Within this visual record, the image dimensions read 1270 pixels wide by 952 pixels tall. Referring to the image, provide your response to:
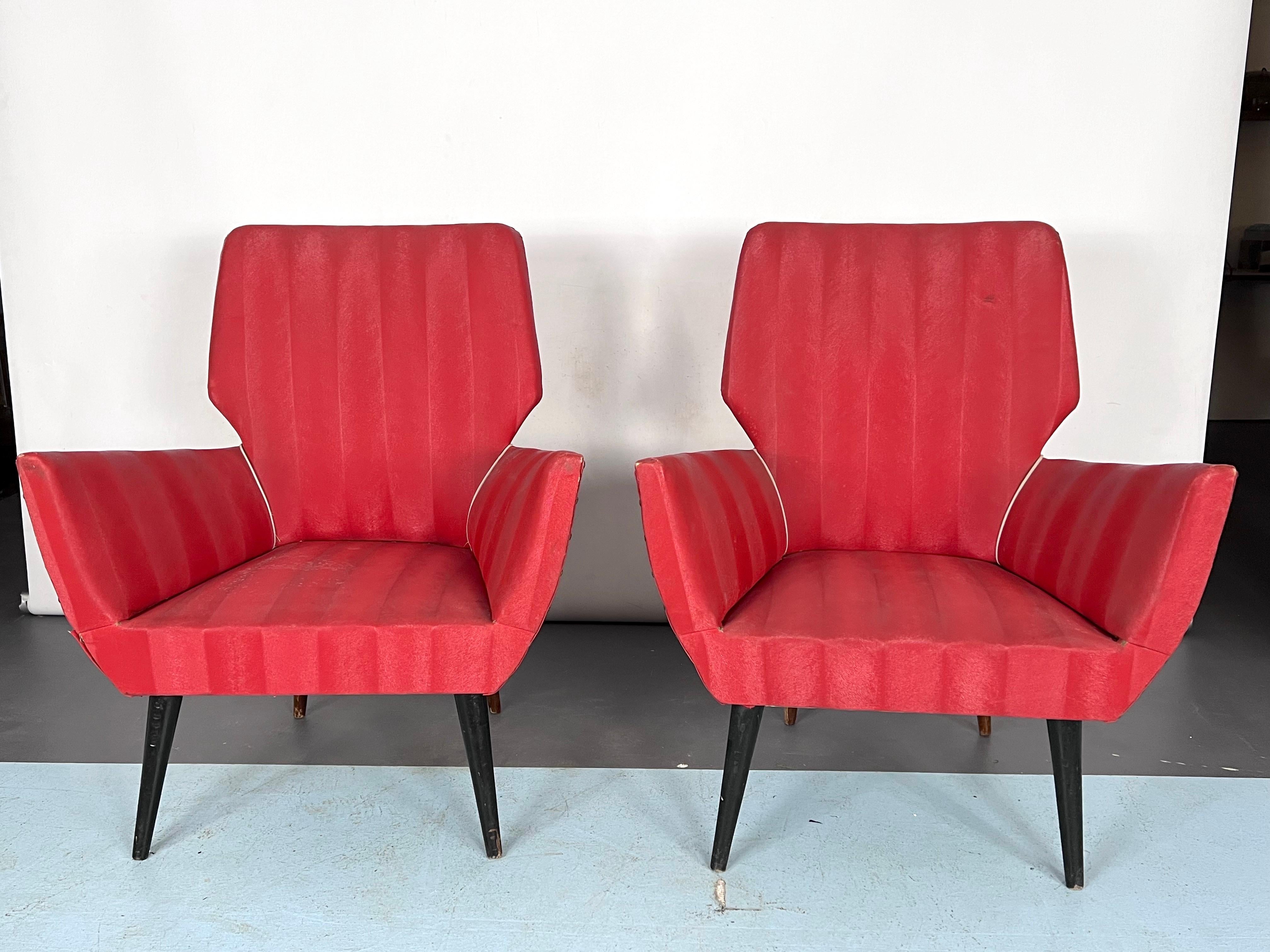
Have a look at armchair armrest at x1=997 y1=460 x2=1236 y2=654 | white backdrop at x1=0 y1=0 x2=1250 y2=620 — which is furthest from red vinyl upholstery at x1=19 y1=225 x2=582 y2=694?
→ armchair armrest at x1=997 y1=460 x2=1236 y2=654

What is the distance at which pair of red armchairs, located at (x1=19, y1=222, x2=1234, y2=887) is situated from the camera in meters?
1.24

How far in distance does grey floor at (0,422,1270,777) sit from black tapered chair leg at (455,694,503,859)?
11.5 inches

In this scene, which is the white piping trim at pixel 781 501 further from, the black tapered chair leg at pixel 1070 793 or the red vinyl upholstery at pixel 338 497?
the black tapered chair leg at pixel 1070 793

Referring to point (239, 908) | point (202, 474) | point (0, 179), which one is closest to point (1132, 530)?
point (239, 908)

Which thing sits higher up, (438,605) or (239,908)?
(438,605)

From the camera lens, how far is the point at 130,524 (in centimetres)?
133

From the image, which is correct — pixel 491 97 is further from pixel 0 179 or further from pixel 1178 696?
pixel 1178 696

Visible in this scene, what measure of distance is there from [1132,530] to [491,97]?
1644 millimetres

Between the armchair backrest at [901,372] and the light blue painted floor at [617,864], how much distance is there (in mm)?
458

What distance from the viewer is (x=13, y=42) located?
2184 mm

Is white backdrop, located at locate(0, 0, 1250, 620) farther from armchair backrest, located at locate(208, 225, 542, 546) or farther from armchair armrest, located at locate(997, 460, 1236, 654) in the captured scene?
armchair armrest, located at locate(997, 460, 1236, 654)

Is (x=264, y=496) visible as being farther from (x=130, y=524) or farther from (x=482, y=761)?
(x=482, y=761)

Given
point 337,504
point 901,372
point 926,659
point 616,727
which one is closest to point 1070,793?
point 926,659

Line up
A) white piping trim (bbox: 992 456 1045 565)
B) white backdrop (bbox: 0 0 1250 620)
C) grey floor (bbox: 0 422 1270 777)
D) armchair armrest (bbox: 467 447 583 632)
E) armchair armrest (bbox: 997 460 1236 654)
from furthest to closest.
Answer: white backdrop (bbox: 0 0 1250 620), grey floor (bbox: 0 422 1270 777), white piping trim (bbox: 992 456 1045 565), armchair armrest (bbox: 467 447 583 632), armchair armrest (bbox: 997 460 1236 654)
